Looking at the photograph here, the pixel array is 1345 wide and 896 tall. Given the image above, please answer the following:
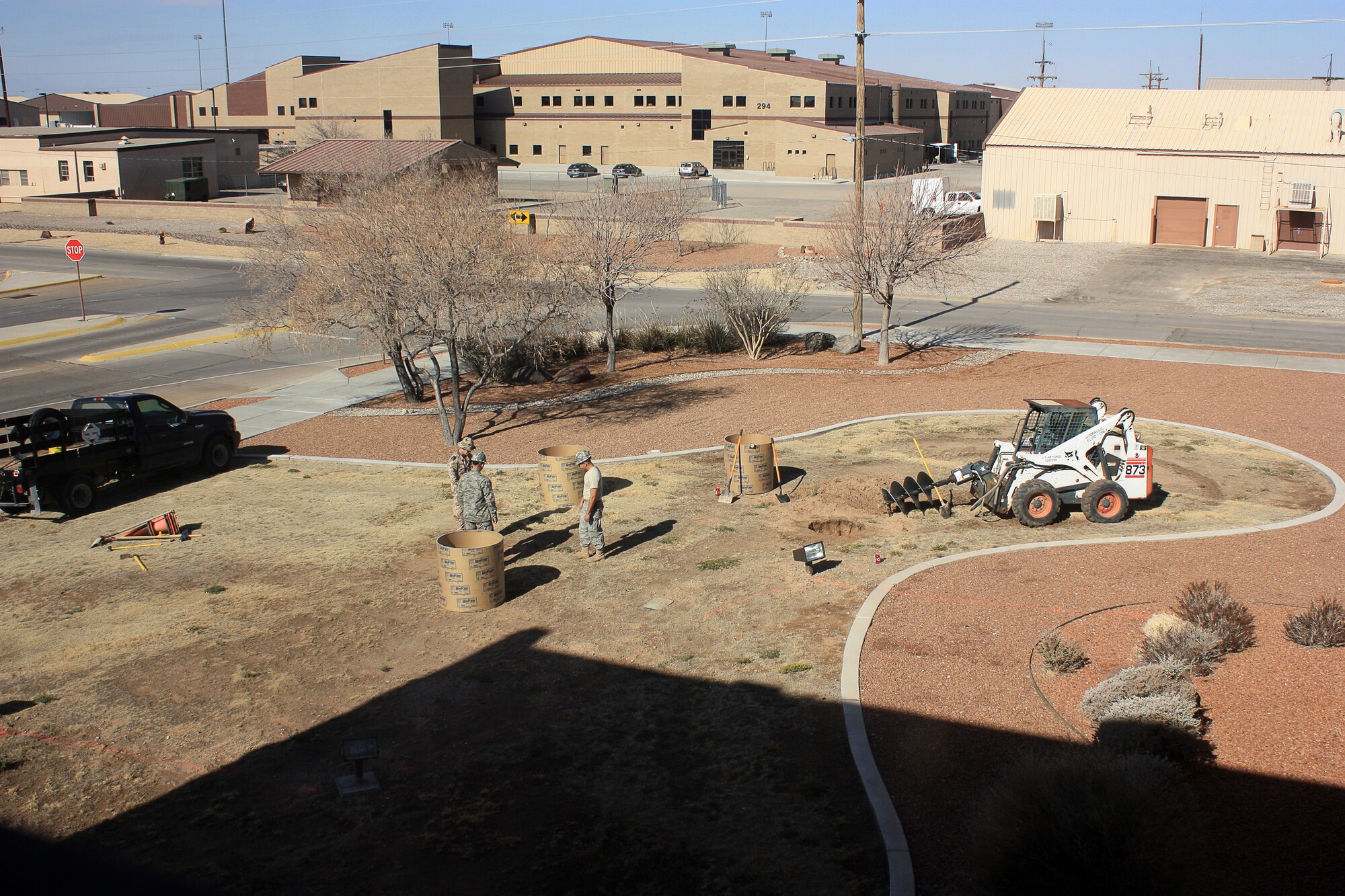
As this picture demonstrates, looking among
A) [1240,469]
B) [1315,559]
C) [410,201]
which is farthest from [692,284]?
[1315,559]

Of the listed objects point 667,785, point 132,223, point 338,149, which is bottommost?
point 667,785

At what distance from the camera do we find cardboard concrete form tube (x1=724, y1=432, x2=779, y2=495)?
16.5 m

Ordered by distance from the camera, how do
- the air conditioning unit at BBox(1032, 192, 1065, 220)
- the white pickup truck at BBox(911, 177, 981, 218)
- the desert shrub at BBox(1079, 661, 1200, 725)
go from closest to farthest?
1. the desert shrub at BBox(1079, 661, 1200, 725)
2. the white pickup truck at BBox(911, 177, 981, 218)
3. the air conditioning unit at BBox(1032, 192, 1065, 220)

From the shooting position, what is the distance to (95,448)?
17.4 m

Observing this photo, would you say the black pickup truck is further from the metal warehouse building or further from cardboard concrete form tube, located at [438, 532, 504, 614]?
the metal warehouse building

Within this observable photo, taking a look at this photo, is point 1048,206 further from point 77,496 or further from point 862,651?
point 77,496

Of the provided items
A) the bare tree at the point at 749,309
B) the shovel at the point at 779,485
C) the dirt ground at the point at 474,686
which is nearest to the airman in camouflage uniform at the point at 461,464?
the dirt ground at the point at 474,686

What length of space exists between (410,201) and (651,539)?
33.4ft

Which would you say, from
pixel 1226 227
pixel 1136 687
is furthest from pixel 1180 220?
pixel 1136 687

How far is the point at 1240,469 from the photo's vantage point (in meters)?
17.6

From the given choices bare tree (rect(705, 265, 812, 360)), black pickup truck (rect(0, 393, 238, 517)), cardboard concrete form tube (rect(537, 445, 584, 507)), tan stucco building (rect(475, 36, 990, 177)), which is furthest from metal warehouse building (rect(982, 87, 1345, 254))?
black pickup truck (rect(0, 393, 238, 517))

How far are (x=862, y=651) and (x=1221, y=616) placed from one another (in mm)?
3565

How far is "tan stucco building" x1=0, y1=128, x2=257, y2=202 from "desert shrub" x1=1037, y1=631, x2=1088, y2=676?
73.6m

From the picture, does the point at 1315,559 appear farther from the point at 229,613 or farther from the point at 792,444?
the point at 229,613
